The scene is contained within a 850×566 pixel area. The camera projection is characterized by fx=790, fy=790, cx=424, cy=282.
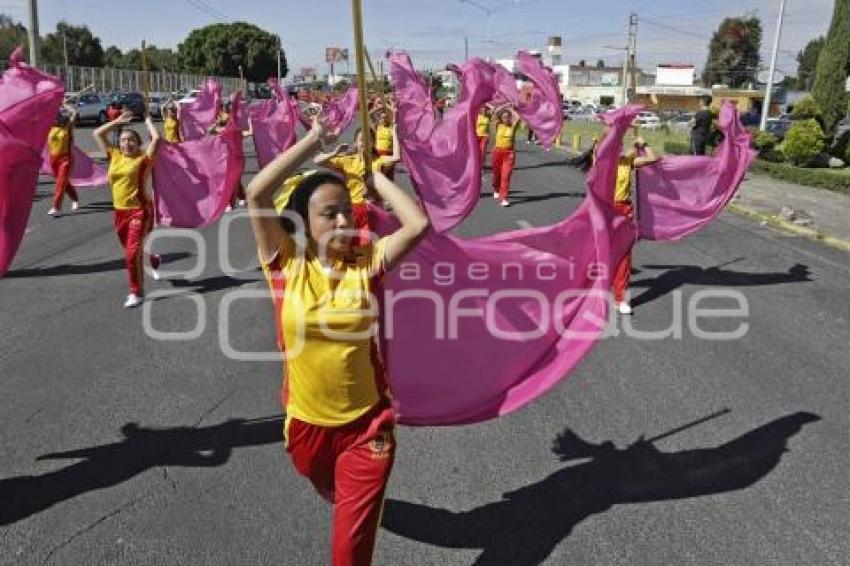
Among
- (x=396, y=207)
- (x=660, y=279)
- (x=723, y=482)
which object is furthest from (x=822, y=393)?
(x=396, y=207)

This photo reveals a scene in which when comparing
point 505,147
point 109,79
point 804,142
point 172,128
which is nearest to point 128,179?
point 505,147

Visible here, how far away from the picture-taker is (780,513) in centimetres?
415

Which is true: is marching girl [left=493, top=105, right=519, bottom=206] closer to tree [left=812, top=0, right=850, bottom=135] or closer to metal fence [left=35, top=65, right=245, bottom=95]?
tree [left=812, top=0, right=850, bottom=135]

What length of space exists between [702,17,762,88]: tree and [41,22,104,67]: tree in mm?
79001

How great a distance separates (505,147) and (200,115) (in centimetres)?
751

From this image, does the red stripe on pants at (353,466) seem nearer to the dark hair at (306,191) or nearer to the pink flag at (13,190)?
the dark hair at (306,191)

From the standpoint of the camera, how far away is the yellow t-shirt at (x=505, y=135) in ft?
50.6

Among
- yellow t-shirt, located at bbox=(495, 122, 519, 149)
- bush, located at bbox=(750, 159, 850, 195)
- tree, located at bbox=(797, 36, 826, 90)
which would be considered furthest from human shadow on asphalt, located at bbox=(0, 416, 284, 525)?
tree, located at bbox=(797, 36, 826, 90)

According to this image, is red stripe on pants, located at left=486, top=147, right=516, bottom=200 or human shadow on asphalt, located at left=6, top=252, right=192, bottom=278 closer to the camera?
human shadow on asphalt, located at left=6, top=252, right=192, bottom=278

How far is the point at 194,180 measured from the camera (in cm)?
1031

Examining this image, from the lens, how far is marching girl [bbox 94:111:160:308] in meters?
7.82

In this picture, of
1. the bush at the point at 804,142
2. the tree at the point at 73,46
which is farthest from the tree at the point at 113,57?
the bush at the point at 804,142

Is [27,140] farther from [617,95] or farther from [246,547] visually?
[617,95]

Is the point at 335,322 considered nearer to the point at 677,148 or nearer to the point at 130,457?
the point at 130,457
